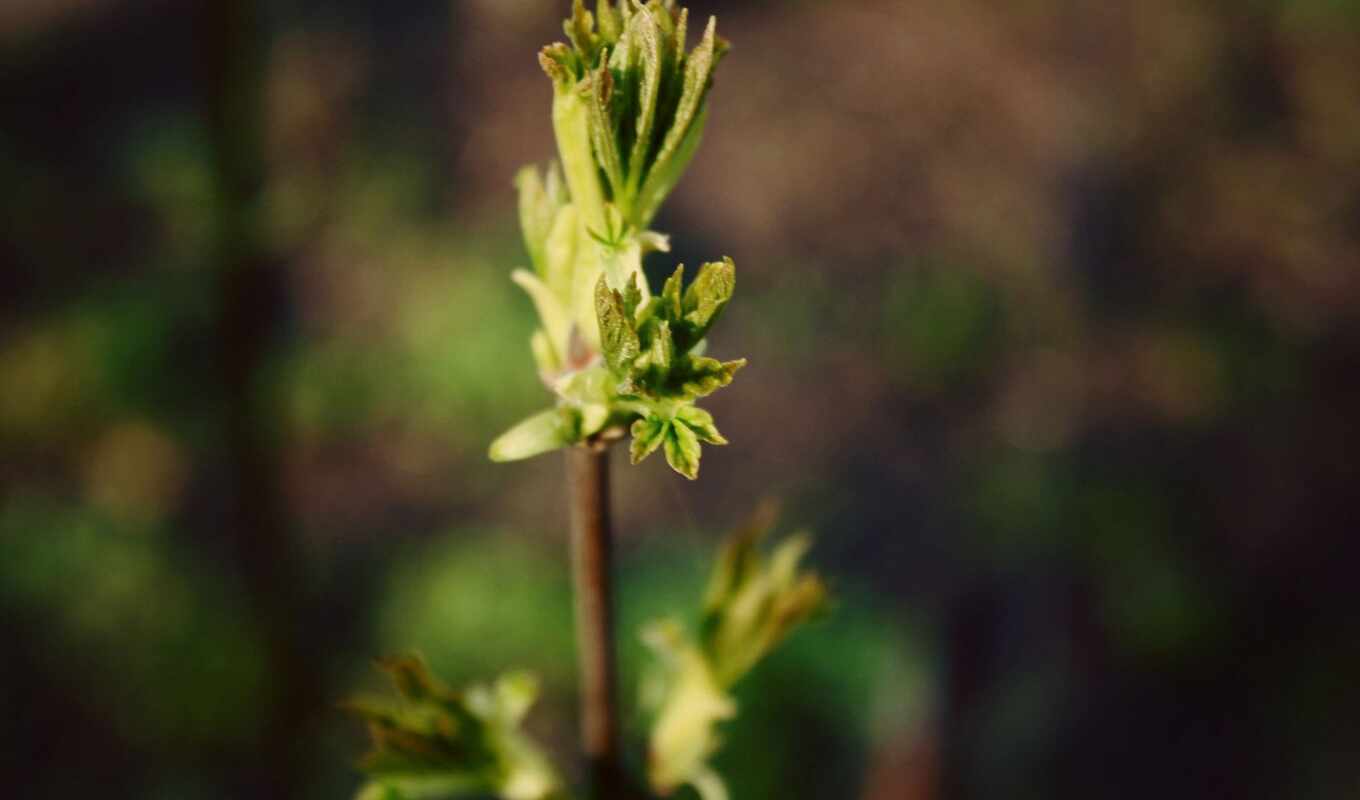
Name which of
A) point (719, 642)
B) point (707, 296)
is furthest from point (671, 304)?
point (719, 642)

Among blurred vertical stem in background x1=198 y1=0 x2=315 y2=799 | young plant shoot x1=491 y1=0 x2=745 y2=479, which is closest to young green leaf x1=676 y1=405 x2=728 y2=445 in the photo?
young plant shoot x1=491 y1=0 x2=745 y2=479

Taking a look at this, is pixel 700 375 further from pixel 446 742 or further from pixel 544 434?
pixel 446 742

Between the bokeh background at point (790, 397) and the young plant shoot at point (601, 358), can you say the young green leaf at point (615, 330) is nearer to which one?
the young plant shoot at point (601, 358)

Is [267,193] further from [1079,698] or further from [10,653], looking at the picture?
[1079,698]

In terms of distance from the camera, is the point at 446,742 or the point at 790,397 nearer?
the point at 446,742

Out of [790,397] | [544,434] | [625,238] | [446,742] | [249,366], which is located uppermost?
[790,397]

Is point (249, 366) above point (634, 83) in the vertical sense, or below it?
above

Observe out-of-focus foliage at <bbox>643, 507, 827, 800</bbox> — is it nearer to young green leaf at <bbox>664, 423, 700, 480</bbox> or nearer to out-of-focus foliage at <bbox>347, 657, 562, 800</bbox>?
out-of-focus foliage at <bbox>347, 657, 562, 800</bbox>

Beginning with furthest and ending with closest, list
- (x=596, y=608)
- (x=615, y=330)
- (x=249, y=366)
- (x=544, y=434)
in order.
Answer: (x=249, y=366) → (x=596, y=608) → (x=544, y=434) → (x=615, y=330)
